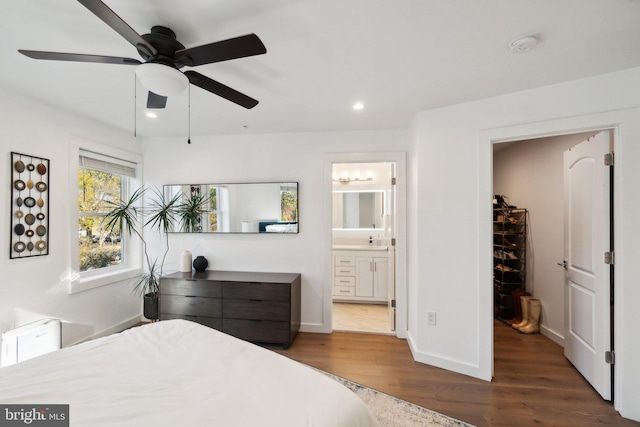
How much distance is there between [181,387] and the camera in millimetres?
1083

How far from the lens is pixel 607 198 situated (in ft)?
6.63

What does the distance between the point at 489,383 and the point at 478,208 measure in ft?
4.83

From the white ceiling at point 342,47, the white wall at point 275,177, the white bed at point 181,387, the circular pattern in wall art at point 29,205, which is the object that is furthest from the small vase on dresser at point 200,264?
the white bed at point 181,387

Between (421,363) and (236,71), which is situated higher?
(236,71)

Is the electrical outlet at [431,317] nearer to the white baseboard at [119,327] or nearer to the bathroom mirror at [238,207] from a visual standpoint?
the bathroom mirror at [238,207]

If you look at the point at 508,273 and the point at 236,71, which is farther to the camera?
the point at 508,273

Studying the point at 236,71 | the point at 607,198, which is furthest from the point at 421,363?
the point at 236,71

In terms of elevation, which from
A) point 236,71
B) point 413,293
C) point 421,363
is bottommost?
point 421,363

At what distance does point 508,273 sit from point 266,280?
3283mm

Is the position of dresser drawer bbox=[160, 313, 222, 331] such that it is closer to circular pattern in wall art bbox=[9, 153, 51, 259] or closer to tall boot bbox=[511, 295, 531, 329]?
circular pattern in wall art bbox=[9, 153, 51, 259]

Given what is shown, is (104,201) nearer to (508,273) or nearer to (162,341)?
(162,341)

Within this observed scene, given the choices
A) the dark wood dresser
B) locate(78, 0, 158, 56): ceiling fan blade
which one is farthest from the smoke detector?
the dark wood dresser

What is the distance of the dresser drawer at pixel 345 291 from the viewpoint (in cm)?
427

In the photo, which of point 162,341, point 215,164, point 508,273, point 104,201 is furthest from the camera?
point 508,273
